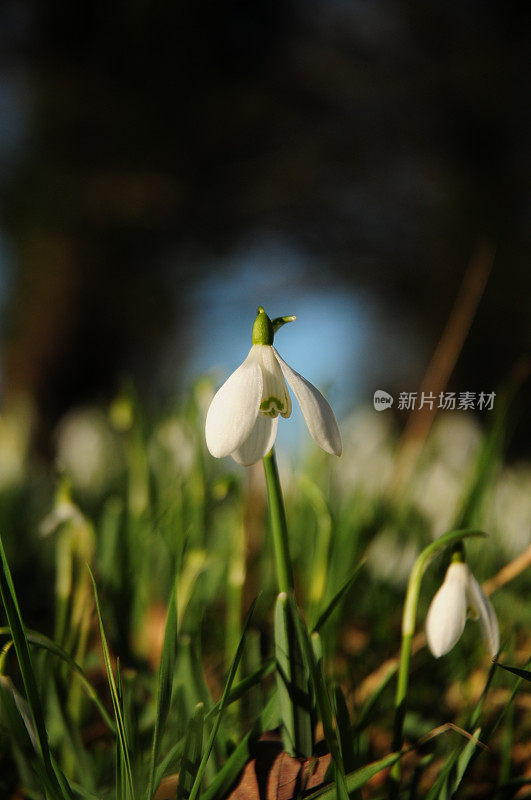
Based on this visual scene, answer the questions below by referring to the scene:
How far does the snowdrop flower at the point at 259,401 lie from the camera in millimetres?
343

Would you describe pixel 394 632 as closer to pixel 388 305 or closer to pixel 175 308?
pixel 175 308

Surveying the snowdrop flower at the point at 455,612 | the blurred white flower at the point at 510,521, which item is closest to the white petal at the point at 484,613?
the snowdrop flower at the point at 455,612

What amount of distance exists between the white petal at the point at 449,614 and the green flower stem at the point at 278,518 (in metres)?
0.11

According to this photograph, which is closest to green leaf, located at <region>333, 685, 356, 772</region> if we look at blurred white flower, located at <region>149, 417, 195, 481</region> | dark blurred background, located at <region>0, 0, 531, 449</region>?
blurred white flower, located at <region>149, 417, 195, 481</region>

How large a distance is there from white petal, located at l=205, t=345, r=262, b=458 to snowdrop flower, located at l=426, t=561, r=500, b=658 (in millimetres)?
181

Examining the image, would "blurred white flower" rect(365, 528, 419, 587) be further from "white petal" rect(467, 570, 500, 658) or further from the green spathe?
the green spathe

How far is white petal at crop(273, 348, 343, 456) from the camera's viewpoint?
0.34m

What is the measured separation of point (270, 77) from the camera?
2.67 m

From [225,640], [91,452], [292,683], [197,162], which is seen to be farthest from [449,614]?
[197,162]

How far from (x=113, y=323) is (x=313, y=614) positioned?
2475mm

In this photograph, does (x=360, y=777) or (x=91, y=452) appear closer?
(x=360, y=777)

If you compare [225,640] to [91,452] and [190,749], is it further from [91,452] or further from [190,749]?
[91,452]

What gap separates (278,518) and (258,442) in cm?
5

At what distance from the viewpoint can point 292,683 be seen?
1.24ft
